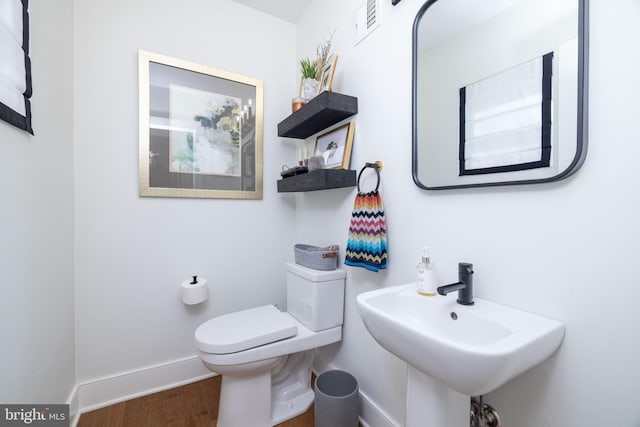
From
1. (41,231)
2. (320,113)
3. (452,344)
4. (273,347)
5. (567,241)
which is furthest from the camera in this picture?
(320,113)

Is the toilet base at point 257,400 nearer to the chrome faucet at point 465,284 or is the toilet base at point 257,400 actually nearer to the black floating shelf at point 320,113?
the chrome faucet at point 465,284

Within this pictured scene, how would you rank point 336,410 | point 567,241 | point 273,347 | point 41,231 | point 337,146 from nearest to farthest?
point 567,241, point 41,231, point 336,410, point 273,347, point 337,146

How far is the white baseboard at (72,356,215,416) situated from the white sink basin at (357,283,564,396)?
4.84 ft

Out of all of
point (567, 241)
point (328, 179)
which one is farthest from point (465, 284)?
point (328, 179)

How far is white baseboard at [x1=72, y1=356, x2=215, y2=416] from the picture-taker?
4.85ft

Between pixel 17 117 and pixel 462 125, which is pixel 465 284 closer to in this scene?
pixel 462 125

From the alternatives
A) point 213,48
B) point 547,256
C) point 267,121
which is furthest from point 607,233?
point 213,48

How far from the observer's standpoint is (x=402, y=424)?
1162 millimetres

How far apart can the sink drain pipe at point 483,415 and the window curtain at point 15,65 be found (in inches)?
67.0

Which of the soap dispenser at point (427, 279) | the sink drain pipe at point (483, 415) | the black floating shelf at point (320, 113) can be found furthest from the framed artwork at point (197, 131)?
the sink drain pipe at point (483, 415)

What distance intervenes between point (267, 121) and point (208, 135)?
1.45 ft

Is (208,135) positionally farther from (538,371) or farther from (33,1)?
(538,371)

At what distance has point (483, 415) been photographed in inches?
33.9

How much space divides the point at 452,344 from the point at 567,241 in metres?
0.44
